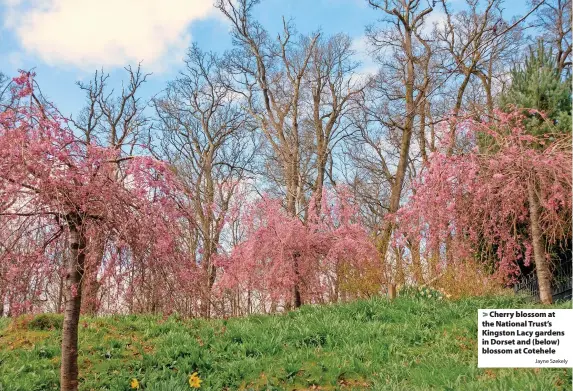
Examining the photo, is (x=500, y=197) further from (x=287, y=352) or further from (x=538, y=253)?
(x=287, y=352)

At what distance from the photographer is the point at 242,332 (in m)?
7.25

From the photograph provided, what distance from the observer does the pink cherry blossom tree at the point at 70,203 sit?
16.0 feet

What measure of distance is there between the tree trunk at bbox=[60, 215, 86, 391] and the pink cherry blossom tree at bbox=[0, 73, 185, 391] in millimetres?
10

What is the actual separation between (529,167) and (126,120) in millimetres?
12810

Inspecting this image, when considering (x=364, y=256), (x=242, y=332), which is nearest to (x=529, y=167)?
(x=364, y=256)

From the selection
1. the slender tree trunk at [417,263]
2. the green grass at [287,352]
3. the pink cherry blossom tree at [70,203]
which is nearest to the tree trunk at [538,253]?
the green grass at [287,352]

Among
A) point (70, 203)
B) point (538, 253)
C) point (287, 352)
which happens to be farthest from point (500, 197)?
point (70, 203)

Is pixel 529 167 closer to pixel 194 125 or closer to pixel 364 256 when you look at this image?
pixel 364 256

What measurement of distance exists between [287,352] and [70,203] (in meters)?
3.31

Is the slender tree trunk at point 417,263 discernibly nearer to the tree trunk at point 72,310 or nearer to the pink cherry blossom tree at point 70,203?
the pink cherry blossom tree at point 70,203

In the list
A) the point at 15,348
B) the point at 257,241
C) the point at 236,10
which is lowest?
the point at 15,348

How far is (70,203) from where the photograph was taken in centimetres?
495

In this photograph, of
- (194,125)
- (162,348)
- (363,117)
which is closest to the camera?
(162,348)

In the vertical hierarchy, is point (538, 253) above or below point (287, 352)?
above
